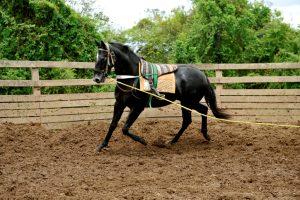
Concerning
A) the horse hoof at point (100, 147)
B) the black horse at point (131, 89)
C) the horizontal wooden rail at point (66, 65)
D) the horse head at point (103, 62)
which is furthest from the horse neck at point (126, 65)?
the horizontal wooden rail at point (66, 65)

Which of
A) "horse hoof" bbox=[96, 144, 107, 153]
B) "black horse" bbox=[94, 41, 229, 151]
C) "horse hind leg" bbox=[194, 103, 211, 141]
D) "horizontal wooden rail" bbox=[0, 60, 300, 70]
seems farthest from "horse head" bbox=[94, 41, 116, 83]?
"horizontal wooden rail" bbox=[0, 60, 300, 70]

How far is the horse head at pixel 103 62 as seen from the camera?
754cm

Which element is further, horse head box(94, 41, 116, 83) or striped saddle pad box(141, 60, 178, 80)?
striped saddle pad box(141, 60, 178, 80)

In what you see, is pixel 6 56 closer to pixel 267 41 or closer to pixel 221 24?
pixel 221 24

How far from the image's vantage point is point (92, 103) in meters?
10.2

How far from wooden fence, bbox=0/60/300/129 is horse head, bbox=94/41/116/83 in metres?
2.53

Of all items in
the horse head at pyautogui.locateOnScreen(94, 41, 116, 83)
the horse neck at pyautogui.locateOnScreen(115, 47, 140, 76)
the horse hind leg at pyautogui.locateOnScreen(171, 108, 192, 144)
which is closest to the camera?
the horse head at pyautogui.locateOnScreen(94, 41, 116, 83)

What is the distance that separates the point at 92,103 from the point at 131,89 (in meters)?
2.53

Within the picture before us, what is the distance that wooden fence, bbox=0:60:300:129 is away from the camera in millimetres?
9562

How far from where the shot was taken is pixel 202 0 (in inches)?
508

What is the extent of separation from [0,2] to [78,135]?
489 centimetres

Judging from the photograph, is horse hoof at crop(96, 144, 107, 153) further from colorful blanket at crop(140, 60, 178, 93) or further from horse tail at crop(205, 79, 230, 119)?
horse tail at crop(205, 79, 230, 119)

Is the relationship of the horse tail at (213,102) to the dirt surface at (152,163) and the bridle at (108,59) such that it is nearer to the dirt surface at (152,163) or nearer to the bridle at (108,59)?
the dirt surface at (152,163)

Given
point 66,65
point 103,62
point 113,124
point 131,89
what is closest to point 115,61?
point 103,62
